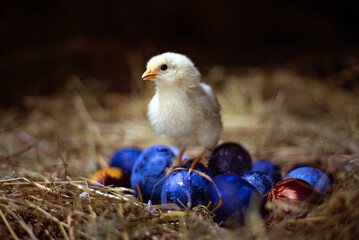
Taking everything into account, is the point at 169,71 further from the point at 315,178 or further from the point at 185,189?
the point at 315,178

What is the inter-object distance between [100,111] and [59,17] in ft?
6.33

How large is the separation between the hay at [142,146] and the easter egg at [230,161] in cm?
38

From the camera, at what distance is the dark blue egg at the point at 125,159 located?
2043mm

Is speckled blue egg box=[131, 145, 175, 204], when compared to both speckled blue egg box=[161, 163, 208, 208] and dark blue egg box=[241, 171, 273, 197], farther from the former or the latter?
dark blue egg box=[241, 171, 273, 197]

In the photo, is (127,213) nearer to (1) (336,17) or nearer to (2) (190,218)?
(2) (190,218)

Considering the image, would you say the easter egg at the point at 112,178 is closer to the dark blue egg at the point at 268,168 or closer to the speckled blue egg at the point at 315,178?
the dark blue egg at the point at 268,168

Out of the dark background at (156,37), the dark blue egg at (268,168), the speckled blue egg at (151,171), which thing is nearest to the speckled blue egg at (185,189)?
the speckled blue egg at (151,171)

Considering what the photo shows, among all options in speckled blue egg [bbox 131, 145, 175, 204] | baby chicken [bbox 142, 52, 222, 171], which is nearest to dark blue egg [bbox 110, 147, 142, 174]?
speckled blue egg [bbox 131, 145, 175, 204]

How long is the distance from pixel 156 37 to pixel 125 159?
3.12 m

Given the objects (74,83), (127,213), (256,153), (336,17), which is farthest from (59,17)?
(336,17)

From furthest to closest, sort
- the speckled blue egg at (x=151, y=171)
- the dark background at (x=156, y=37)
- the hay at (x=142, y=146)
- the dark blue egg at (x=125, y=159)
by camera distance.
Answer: the dark background at (x=156, y=37), the dark blue egg at (x=125, y=159), the speckled blue egg at (x=151, y=171), the hay at (x=142, y=146)

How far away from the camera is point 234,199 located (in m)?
1.35

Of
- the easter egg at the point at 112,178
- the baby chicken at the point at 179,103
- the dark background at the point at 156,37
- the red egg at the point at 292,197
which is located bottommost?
the easter egg at the point at 112,178

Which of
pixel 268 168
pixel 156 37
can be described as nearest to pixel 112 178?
pixel 268 168
